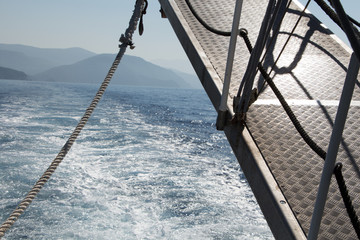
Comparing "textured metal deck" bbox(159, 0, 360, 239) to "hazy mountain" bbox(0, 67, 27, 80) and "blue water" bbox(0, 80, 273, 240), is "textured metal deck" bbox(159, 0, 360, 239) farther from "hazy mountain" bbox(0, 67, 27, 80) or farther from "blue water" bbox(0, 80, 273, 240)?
"hazy mountain" bbox(0, 67, 27, 80)

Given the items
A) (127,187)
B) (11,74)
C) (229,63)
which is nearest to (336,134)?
(229,63)

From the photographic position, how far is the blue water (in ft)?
28.3

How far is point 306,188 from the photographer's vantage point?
6.89 ft

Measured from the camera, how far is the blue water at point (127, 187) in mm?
8641

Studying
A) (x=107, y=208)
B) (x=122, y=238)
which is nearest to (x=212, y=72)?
(x=122, y=238)

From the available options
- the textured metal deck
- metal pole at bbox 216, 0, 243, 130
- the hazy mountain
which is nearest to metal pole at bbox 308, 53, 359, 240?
the textured metal deck

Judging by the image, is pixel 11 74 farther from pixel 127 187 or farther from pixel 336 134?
pixel 336 134

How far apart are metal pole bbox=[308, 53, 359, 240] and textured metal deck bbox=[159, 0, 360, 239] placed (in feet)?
1.82

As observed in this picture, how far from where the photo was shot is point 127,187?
35.7ft

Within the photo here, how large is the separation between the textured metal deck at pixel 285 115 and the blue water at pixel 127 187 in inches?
232

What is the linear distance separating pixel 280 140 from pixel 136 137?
15361mm

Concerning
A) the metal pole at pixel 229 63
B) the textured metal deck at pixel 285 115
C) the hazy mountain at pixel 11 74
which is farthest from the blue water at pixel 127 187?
the hazy mountain at pixel 11 74

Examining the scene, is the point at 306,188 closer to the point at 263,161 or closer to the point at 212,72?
the point at 263,161

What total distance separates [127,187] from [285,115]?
8.78 m
